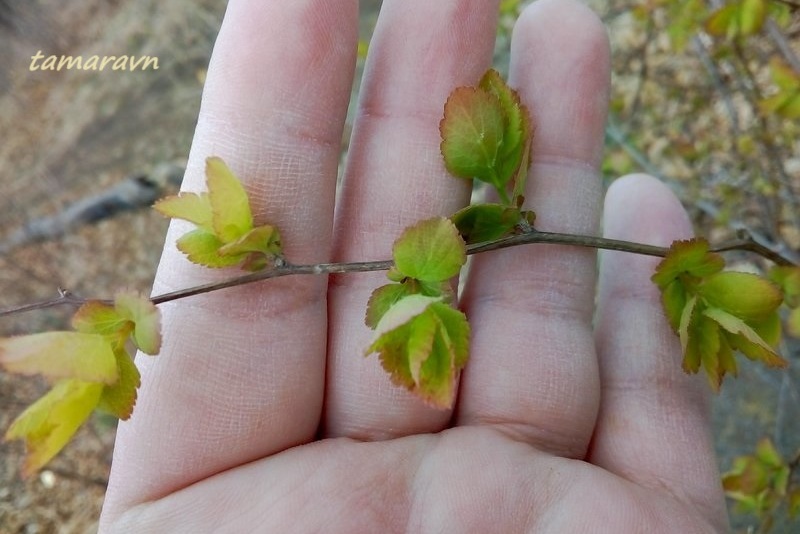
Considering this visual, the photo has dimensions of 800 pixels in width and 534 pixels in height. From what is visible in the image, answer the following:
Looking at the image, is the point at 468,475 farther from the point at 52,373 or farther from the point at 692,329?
the point at 52,373

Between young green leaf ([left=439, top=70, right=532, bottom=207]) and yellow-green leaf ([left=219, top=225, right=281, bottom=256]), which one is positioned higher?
young green leaf ([left=439, top=70, right=532, bottom=207])

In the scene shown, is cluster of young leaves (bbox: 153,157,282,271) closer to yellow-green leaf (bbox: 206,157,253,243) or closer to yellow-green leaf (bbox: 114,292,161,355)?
yellow-green leaf (bbox: 206,157,253,243)

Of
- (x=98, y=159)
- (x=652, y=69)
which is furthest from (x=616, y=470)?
(x=98, y=159)

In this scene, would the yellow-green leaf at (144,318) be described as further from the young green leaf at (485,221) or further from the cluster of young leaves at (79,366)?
the young green leaf at (485,221)

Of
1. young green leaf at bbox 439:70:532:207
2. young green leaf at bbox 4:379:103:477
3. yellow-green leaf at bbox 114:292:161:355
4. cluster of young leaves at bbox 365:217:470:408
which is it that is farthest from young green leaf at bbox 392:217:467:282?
young green leaf at bbox 4:379:103:477

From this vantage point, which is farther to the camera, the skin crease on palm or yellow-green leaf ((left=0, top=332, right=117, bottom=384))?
the skin crease on palm

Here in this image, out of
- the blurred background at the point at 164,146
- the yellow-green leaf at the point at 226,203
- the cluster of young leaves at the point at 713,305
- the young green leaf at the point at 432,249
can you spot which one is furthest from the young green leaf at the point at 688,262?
the yellow-green leaf at the point at 226,203

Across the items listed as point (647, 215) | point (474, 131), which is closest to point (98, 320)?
point (474, 131)
